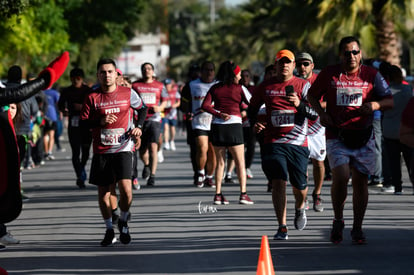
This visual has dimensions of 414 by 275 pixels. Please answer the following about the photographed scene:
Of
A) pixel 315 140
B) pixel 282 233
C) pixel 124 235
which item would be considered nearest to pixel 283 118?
pixel 282 233

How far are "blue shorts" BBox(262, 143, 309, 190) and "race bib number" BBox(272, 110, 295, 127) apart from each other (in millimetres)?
211

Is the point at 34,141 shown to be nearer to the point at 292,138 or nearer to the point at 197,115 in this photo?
the point at 197,115

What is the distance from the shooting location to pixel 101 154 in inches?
425

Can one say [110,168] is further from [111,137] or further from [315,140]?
[315,140]

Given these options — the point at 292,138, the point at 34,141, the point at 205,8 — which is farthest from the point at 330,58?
the point at 205,8

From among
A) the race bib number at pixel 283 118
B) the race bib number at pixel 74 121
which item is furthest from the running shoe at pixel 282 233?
the race bib number at pixel 74 121

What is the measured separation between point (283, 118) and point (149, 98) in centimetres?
699

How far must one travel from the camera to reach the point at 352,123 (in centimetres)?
1026

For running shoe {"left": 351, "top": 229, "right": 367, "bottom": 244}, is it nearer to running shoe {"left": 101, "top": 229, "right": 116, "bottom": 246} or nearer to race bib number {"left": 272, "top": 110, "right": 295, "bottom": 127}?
race bib number {"left": 272, "top": 110, "right": 295, "bottom": 127}

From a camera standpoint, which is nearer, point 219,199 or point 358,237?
point 358,237

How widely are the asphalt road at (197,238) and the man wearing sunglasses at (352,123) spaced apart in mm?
442

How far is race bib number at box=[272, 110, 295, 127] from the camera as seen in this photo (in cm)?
1098

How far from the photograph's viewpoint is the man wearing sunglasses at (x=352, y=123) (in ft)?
33.7

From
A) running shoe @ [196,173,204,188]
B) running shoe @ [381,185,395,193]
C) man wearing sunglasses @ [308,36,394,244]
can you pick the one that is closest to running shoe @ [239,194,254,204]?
running shoe @ [381,185,395,193]
